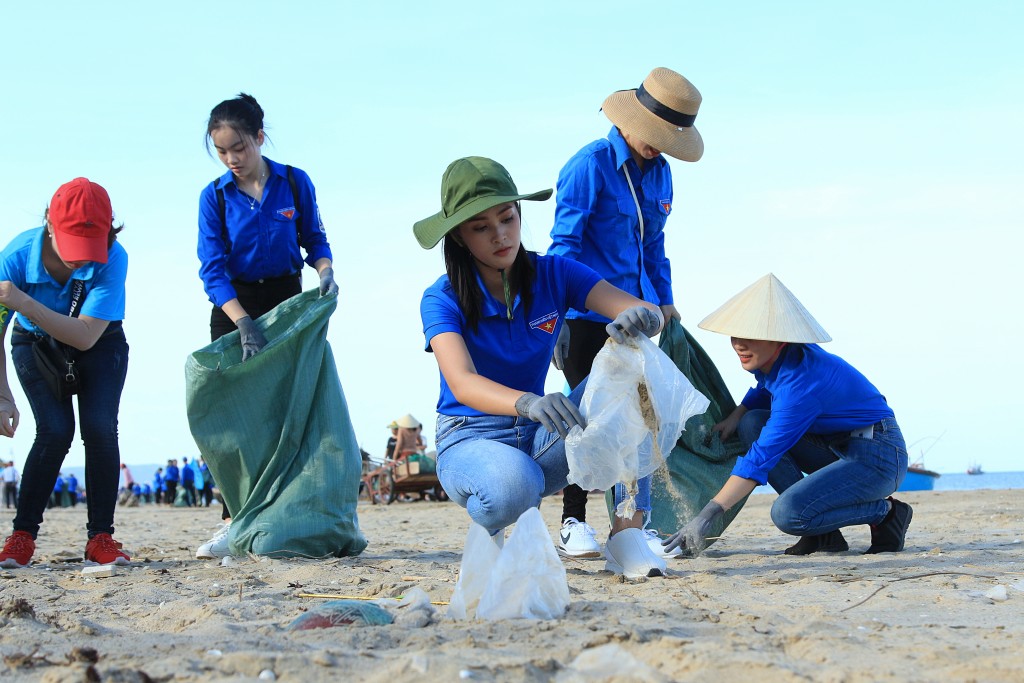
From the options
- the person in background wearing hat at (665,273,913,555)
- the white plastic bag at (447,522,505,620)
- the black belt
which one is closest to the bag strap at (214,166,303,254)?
the black belt

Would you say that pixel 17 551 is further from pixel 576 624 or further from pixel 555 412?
pixel 576 624

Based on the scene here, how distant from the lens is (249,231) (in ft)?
14.4

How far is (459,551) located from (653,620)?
7.98 ft

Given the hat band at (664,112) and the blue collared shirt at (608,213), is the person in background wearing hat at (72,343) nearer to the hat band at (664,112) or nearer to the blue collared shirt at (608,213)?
the blue collared shirt at (608,213)

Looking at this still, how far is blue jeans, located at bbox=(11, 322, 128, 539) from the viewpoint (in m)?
4.09

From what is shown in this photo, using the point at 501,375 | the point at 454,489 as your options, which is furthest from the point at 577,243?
the point at 454,489

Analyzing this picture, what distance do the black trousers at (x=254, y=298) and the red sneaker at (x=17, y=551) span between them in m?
1.09

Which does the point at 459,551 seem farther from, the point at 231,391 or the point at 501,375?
the point at 501,375

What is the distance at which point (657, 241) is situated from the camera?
14.4ft

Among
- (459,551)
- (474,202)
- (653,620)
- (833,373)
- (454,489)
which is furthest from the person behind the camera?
(459,551)

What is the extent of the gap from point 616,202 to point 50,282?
7.49 ft

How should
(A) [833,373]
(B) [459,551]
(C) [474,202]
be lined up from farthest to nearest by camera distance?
1. (B) [459,551]
2. (A) [833,373]
3. (C) [474,202]

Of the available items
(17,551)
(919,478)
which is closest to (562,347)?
(17,551)

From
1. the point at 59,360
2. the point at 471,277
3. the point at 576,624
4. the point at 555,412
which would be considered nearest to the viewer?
the point at 576,624
